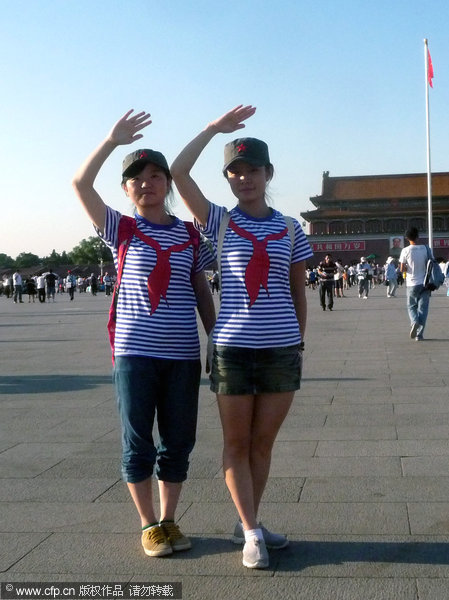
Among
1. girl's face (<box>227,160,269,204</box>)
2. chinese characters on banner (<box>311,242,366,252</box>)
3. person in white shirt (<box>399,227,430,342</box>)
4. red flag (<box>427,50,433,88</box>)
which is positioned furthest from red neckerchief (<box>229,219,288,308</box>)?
chinese characters on banner (<box>311,242,366,252</box>)

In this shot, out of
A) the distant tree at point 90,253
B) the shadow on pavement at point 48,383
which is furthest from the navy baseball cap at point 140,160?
the distant tree at point 90,253

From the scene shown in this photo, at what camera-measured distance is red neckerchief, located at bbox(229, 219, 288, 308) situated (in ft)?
11.7

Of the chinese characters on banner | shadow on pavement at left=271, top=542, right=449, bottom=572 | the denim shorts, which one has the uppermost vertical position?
the chinese characters on banner

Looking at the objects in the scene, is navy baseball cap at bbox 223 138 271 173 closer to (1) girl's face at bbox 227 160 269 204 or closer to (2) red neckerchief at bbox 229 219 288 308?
(1) girl's face at bbox 227 160 269 204

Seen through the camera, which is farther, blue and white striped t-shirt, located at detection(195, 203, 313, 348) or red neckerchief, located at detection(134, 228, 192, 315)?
red neckerchief, located at detection(134, 228, 192, 315)

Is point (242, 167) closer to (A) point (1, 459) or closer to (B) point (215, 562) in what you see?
(B) point (215, 562)

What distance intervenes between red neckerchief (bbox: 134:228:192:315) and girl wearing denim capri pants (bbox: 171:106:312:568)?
0.61 ft

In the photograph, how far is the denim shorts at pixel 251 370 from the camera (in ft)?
11.8

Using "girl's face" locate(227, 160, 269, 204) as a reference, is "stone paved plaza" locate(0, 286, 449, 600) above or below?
below

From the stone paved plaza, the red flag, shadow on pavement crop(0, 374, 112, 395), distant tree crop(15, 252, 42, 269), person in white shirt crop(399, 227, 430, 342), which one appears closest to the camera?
the stone paved plaza

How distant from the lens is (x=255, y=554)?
11.5 ft

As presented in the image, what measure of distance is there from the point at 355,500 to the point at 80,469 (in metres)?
1.62

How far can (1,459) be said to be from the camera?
554cm

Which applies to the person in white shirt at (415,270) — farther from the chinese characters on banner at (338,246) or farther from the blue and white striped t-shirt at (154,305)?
the chinese characters on banner at (338,246)
